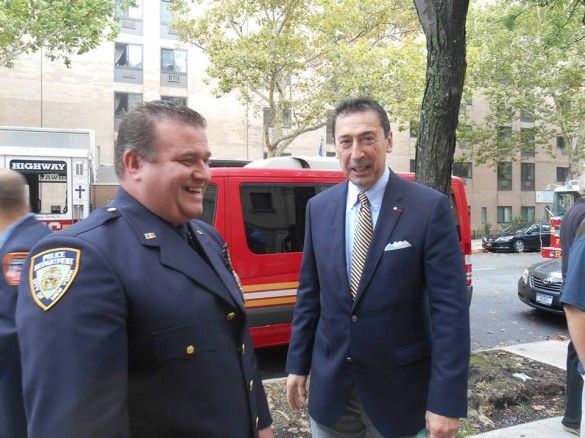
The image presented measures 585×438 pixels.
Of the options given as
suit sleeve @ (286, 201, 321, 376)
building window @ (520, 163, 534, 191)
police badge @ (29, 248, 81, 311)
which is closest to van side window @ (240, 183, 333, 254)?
suit sleeve @ (286, 201, 321, 376)

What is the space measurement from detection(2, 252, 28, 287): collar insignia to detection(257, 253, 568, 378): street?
3.97 meters

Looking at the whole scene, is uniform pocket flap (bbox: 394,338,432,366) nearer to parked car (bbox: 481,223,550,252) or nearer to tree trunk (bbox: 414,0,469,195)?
tree trunk (bbox: 414,0,469,195)

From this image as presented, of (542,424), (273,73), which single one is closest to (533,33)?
(273,73)

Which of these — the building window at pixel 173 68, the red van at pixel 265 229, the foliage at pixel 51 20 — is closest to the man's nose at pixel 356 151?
the red van at pixel 265 229

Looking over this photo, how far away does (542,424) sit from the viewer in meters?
4.18

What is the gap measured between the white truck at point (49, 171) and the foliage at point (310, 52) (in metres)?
8.05

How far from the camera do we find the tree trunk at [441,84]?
14.0ft

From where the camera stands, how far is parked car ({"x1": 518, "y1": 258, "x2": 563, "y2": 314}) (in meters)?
8.34

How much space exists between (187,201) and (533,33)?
26922 millimetres

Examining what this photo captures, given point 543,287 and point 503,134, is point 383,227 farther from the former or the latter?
point 503,134

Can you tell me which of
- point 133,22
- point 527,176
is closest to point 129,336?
point 133,22

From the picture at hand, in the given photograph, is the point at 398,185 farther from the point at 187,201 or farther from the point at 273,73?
the point at 273,73

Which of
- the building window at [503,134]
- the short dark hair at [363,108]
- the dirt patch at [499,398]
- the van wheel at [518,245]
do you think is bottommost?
the dirt patch at [499,398]

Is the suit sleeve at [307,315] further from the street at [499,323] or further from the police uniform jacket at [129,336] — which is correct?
the street at [499,323]
